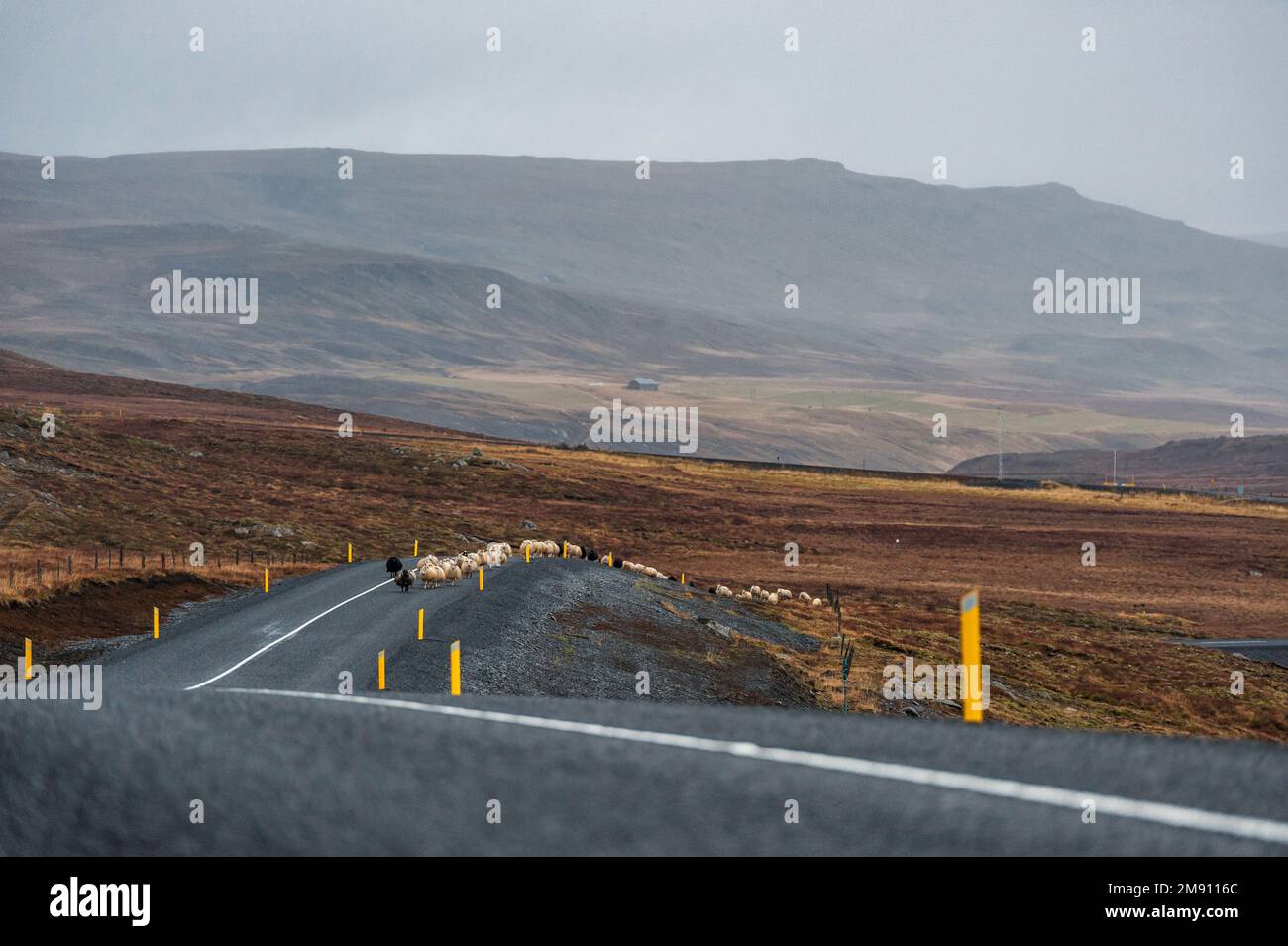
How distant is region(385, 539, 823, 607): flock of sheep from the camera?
36188 mm

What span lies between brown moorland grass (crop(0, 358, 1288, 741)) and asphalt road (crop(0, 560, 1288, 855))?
77.5 ft

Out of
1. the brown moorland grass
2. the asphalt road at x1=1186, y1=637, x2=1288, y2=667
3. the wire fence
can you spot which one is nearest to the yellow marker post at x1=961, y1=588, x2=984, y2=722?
the brown moorland grass

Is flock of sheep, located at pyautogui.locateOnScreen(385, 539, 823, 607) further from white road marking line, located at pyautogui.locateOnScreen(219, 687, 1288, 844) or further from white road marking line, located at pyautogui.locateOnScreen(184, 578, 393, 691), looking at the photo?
white road marking line, located at pyautogui.locateOnScreen(219, 687, 1288, 844)

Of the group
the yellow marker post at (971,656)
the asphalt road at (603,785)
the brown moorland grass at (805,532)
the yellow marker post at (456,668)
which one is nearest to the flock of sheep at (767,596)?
the brown moorland grass at (805,532)

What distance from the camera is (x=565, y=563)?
1620 inches

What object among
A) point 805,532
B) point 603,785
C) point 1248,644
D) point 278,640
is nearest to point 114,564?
point 278,640

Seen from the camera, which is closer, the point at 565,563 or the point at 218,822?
the point at 218,822

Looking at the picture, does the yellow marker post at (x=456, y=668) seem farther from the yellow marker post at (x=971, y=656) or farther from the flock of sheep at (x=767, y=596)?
the flock of sheep at (x=767, y=596)

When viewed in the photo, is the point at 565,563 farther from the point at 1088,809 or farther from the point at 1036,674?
the point at 1088,809

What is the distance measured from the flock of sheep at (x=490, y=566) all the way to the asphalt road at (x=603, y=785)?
2971 cm

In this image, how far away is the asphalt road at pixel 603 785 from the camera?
381 centimetres

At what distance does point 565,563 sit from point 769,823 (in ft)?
123
